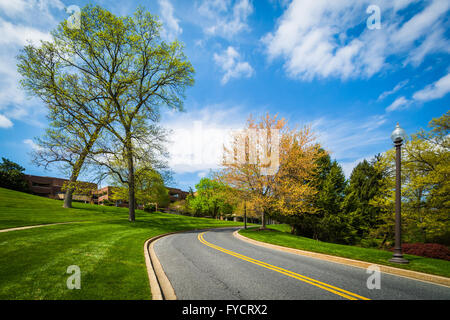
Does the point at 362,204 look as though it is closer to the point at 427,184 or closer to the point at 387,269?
the point at 427,184

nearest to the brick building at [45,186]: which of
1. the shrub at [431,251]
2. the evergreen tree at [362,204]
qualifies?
the evergreen tree at [362,204]

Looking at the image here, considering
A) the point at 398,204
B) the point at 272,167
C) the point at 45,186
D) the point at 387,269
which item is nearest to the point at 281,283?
the point at 387,269

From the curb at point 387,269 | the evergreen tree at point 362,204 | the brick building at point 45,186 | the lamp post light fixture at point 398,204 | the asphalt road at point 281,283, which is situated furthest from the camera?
the brick building at point 45,186

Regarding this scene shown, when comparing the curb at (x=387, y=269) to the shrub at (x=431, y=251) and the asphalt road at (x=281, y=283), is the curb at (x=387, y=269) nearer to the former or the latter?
the asphalt road at (x=281, y=283)

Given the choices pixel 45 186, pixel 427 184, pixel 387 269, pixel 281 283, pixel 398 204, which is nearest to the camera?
pixel 281 283

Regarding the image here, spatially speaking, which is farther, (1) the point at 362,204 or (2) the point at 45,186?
(2) the point at 45,186

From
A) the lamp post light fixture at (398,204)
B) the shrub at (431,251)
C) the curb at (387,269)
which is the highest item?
the lamp post light fixture at (398,204)

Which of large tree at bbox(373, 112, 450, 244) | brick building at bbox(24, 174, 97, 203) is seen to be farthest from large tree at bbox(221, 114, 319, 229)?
brick building at bbox(24, 174, 97, 203)

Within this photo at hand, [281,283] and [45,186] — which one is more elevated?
[281,283]

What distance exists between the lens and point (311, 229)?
1031 inches

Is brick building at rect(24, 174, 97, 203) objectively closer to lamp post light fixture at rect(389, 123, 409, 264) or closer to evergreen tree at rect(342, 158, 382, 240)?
evergreen tree at rect(342, 158, 382, 240)

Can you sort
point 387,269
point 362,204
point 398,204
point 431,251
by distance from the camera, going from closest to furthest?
point 387,269 → point 398,204 → point 431,251 → point 362,204

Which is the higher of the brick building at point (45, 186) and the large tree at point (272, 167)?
the large tree at point (272, 167)

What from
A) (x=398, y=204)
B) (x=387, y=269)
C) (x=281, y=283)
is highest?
(x=398, y=204)
